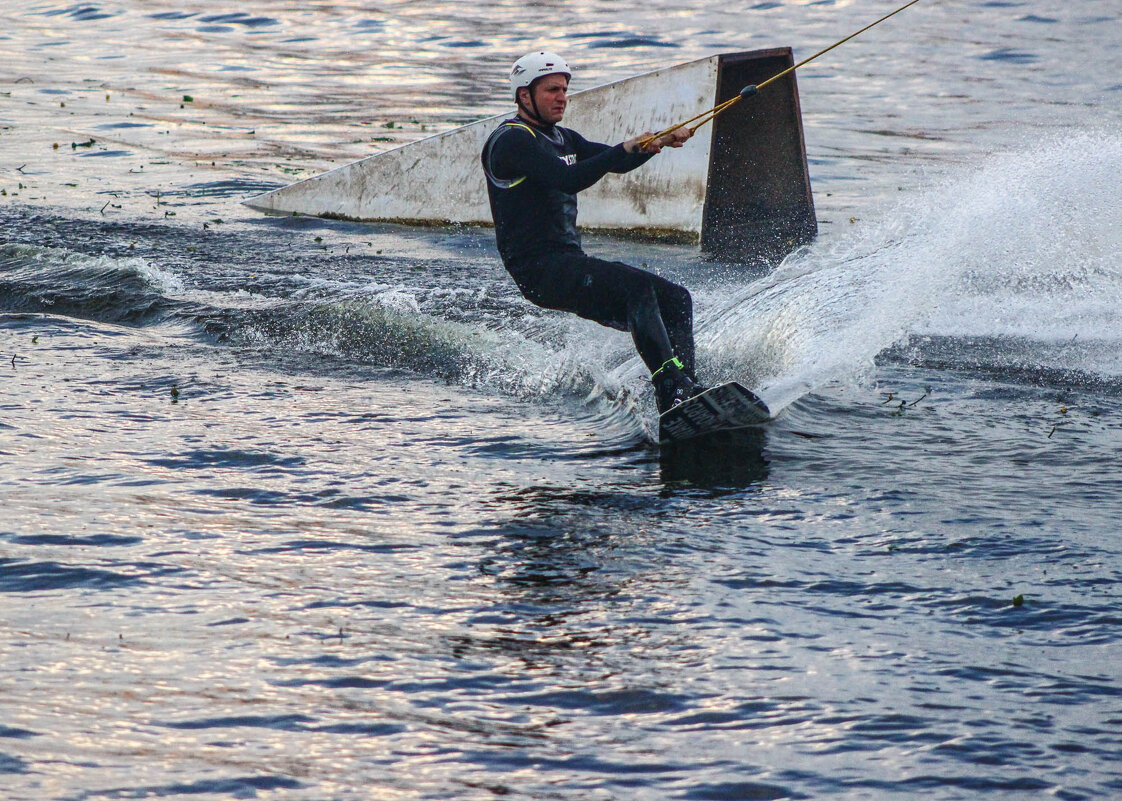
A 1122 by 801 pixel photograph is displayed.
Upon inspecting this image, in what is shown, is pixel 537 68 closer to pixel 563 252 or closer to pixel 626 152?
pixel 626 152

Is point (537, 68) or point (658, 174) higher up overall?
point (537, 68)

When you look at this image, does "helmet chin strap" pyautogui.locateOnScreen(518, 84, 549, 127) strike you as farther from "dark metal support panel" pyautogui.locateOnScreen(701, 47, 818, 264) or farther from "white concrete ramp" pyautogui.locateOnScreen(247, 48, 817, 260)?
"dark metal support panel" pyautogui.locateOnScreen(701, 47, 818, 264)

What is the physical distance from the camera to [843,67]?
989 inches

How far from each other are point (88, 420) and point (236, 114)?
13637mm

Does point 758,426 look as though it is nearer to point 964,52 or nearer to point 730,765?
point 730,765

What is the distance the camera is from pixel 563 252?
7.83 m

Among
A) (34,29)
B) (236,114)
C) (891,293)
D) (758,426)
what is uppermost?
(34,29)

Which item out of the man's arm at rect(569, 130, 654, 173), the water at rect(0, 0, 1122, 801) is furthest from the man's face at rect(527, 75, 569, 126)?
the water at rect(0, 0, 1122, 801)

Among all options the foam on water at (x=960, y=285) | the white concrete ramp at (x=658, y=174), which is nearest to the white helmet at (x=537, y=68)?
the foam on water at (x=960, y=285)

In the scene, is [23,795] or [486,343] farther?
[486,343]

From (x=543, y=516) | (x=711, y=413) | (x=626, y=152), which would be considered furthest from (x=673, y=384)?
(x=543, y=516)

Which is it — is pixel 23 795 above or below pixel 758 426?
below

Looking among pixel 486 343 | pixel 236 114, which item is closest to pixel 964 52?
pixel 236 114

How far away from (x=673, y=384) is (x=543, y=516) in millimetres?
1515
